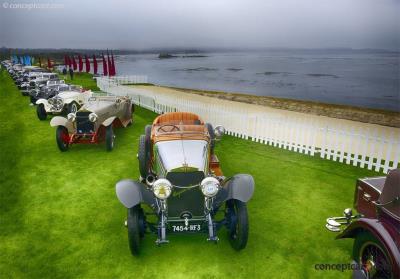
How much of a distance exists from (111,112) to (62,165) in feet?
9.81

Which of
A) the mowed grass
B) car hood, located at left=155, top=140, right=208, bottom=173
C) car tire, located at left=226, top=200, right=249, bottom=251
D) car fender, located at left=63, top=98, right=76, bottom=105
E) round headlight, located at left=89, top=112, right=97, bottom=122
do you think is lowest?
the mowed grass

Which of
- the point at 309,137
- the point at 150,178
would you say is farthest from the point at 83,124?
the point at 309,137

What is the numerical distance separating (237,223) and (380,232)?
6.48 feet

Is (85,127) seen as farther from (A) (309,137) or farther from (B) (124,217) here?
(A) (309,137)

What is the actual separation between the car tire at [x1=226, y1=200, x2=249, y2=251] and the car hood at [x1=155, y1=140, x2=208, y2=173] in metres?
0.79

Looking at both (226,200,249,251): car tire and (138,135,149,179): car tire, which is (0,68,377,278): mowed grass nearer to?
(226,200,249,251): car tire

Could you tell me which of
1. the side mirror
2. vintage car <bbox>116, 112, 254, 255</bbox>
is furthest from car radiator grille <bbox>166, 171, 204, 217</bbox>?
the side mirror

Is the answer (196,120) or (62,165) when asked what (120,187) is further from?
(62,165)

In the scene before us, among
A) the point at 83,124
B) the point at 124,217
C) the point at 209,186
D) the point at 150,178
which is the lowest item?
the point at 124,217

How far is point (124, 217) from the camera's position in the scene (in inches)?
226

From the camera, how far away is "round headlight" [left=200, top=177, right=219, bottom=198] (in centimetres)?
420

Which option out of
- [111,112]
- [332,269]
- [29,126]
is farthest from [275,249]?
[29,126]

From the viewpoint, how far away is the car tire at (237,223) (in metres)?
4.46

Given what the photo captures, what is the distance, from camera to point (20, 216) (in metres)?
5.68
